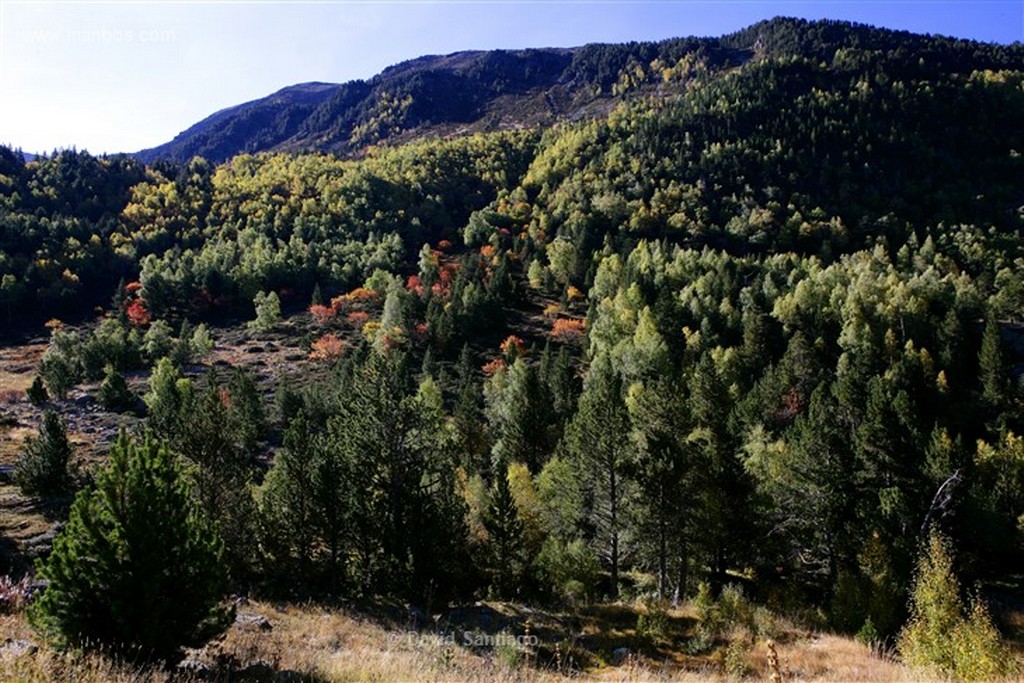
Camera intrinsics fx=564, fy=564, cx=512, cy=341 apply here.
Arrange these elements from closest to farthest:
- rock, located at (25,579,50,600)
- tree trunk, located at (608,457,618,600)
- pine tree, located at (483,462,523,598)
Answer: rock, located at (25,579,50,600) → pine tree, located at (483,462,523,598) → tree trunk, located at (608,457,618,600)

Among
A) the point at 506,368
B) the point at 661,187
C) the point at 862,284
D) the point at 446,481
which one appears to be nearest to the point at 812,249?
the point at 661,187

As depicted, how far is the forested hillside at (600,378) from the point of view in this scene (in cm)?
3356

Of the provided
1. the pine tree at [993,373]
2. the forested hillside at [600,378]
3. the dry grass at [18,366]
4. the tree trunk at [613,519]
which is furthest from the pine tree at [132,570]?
the dry grass at [18,366]

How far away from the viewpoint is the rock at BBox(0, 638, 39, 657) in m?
11.6

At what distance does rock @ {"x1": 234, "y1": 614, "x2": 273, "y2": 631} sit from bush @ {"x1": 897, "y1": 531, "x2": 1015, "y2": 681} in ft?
72.4

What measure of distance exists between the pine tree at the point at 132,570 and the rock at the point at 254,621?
7991 mm

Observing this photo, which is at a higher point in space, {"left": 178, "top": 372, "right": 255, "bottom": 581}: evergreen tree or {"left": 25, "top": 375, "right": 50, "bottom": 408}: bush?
{"left": 178, "top": 372, "right": 255, "bottom": 581}: evergreen tree

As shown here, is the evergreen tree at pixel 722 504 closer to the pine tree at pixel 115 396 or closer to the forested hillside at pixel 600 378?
the forested hillside at pixel 600 378

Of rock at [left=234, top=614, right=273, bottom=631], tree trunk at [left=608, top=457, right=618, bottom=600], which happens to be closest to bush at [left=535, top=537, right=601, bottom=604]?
tree trunk at [left=608, top=457, right=618, bottom=600]

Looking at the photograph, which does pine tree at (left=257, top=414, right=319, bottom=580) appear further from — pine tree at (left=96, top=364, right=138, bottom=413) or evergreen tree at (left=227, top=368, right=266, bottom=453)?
pine tree at (left=96, top=364, right=138, bottom=413)

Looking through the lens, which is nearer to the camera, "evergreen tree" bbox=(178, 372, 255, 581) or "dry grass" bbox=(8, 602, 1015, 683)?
"dry grass" bbox=(8, 602, 1015, 683)

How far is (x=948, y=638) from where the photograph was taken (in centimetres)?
2056

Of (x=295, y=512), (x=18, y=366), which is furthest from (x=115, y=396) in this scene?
(x=295, y=512)

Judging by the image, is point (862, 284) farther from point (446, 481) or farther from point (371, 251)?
point (371, 251)
